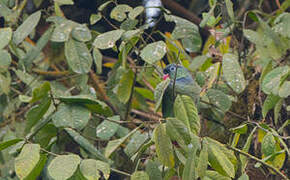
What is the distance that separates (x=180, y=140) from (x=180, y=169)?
151 mm

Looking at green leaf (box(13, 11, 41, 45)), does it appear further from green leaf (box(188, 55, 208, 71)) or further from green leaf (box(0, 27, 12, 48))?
green leaf (box(188, 55, 208, 71))

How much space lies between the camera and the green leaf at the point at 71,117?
1229mm

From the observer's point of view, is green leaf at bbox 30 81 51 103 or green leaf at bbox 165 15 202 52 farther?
green leaf at bbox 165 15 202 52

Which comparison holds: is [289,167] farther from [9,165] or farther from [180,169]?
[9,165]

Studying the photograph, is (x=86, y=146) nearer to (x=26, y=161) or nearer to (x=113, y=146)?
(x=113, y=146)

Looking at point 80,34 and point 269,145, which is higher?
point 80,34

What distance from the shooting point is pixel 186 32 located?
1382 mm

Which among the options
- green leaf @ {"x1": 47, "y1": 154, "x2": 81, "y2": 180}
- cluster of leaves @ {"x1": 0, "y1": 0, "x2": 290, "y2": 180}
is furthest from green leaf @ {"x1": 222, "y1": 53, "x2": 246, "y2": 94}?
green leaf @ {"x1": 47, "y1": 154, "x2": 81, "y2": 180}

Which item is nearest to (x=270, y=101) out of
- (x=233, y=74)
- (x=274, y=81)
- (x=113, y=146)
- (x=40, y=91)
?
(x=274, y=81)

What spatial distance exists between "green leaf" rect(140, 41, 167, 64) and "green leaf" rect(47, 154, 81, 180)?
0.29 metres

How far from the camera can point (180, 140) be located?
3.58 feet

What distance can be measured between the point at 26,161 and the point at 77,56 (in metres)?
0.40

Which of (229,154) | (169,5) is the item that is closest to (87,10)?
(169,5)

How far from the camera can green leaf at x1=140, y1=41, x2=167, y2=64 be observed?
1.17 meters
